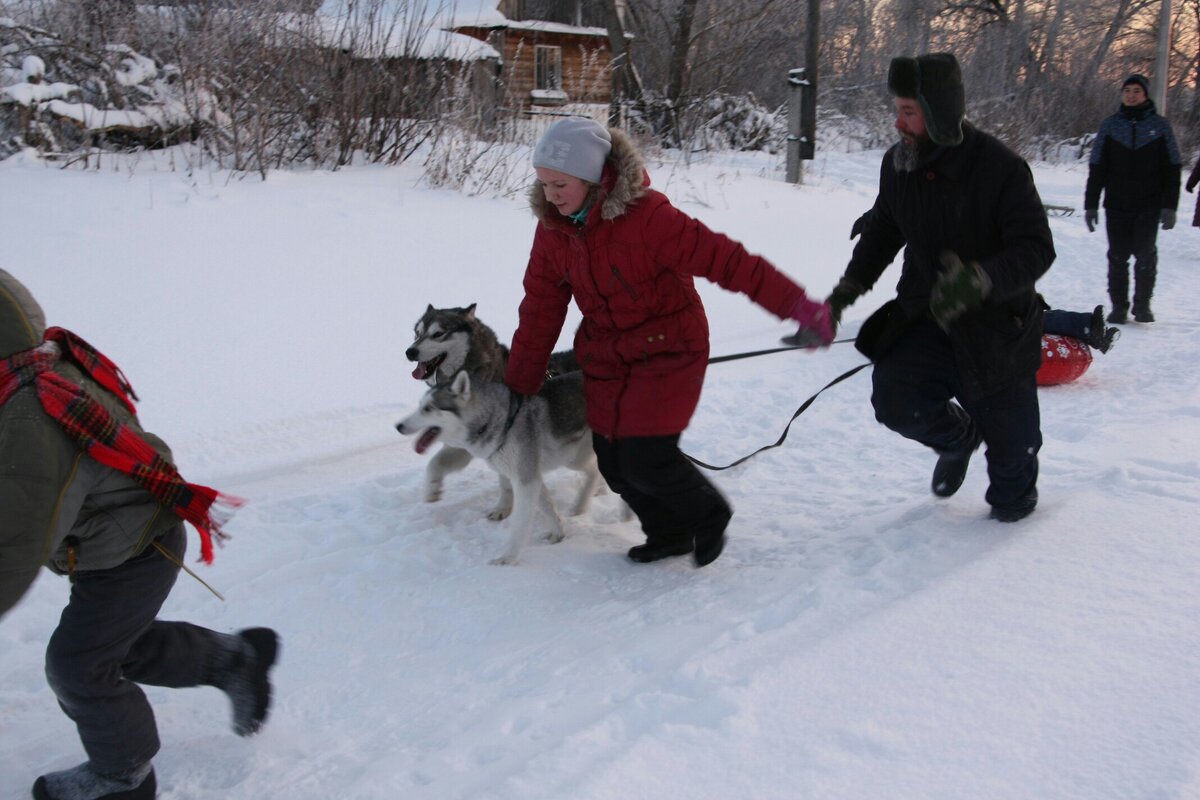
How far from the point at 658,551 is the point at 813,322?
3.91 ft

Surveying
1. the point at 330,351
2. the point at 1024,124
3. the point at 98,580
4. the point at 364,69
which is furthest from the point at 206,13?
the point at 1024,124

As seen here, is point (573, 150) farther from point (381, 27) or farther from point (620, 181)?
point (381, 27)

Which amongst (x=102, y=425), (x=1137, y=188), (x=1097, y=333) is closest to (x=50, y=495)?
(x=102, y=425)

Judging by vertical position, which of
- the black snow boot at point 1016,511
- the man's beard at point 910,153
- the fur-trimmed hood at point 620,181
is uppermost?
the man's beard at point 910,153

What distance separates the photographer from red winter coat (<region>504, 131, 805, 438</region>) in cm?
332

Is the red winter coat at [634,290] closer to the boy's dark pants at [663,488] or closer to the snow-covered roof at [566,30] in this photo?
the boy's dark pants at [663,488]

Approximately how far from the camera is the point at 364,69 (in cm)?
1006

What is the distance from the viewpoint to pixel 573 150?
10.7ft

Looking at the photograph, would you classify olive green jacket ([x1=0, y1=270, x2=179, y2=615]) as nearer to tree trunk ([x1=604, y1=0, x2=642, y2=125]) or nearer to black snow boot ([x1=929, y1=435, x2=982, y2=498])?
black snow boot ([x1=929, y1=435, x2=982, y2=498])

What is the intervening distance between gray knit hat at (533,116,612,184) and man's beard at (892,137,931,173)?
115cm

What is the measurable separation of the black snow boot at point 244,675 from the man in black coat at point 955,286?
2.33 m

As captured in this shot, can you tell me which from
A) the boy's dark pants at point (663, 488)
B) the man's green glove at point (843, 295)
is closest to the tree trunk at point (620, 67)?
the man's green glove at point (843, 295)

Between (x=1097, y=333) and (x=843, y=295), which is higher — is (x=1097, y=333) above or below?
below

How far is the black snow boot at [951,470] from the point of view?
3912 mm
